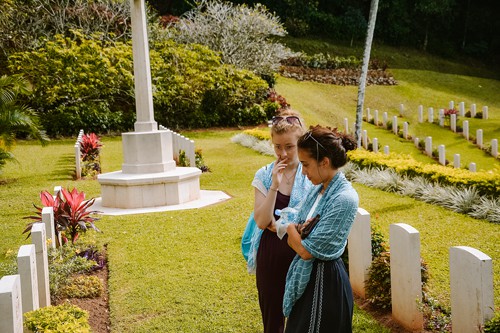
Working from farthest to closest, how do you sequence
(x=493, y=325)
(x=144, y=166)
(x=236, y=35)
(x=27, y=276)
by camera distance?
(x=236, y=35) → (x=144, y=166) → (x=27, y=276) → (x=493, y=325)

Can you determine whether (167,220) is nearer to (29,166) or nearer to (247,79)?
(29,166)

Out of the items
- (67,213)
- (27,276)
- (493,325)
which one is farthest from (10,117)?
(493,325)

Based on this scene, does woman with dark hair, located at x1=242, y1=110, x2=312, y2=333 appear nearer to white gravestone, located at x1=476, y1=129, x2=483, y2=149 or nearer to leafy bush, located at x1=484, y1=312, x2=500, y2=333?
leafy bush, located at x1=484, y1=312, x2=500, y2=333

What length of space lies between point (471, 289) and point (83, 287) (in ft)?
12.7

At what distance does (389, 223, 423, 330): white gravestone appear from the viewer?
14.2 ft

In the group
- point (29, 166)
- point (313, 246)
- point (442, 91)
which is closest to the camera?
point (313, 246)

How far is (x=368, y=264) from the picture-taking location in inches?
206

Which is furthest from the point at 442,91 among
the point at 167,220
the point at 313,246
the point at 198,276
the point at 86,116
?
the point at 313,246

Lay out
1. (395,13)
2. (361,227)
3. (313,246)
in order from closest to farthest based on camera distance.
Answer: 1. (313,246)
2. (361,227)
3. (395,13)

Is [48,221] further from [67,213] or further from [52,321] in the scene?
[52,321]

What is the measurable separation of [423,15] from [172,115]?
1186 inches

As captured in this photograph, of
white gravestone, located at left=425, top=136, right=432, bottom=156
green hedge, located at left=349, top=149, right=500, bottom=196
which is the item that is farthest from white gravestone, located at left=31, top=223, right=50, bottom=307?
white gravestone, located at left=425, top=136, right=432, bottom=156

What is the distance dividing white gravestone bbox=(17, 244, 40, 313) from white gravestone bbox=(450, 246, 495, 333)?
3001 mm

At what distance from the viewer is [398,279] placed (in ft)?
15.1
